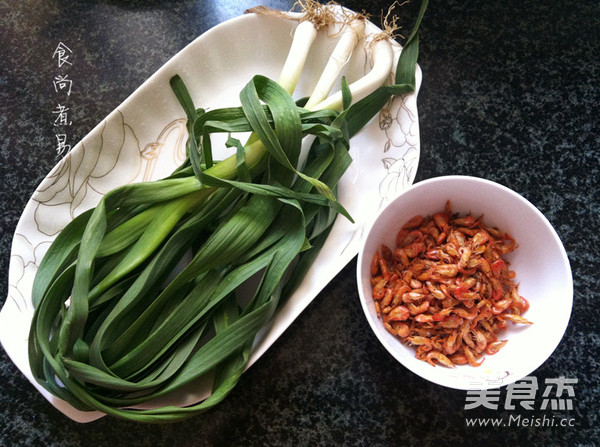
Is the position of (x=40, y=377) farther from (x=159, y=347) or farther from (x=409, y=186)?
(x=409, y=186)

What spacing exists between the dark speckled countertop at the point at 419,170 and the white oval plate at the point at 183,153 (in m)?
0.10

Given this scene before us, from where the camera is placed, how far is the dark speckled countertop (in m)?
0.98

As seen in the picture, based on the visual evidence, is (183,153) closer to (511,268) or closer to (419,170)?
(419,170)

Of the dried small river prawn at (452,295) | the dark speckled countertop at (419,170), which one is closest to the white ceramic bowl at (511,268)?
the dried small river prawn at (452,295)

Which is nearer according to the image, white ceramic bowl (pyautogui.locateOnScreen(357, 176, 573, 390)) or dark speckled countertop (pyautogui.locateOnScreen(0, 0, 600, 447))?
white ceramic bowl (pyautogui.locateOnScreen(357, 176, 573, 390))

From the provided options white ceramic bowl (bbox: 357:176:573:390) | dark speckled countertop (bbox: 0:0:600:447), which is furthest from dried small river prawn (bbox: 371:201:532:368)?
dark speckled countertop (bbox: 0:0:600:447)

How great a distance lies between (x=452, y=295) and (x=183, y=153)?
593 mm

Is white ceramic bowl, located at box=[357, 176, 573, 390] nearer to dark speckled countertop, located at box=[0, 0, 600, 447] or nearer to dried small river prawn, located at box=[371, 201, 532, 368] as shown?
dried small river prawn, located at box=[371, 201, 532, 368]

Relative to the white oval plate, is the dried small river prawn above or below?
below

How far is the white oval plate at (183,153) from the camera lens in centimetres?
92

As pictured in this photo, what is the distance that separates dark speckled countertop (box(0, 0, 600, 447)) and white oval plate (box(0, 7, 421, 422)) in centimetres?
10

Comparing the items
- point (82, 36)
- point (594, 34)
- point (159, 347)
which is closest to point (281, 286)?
point (159, 347)

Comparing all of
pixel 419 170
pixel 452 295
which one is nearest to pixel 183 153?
pixel 419 170

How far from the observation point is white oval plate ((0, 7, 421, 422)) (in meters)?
0.92
